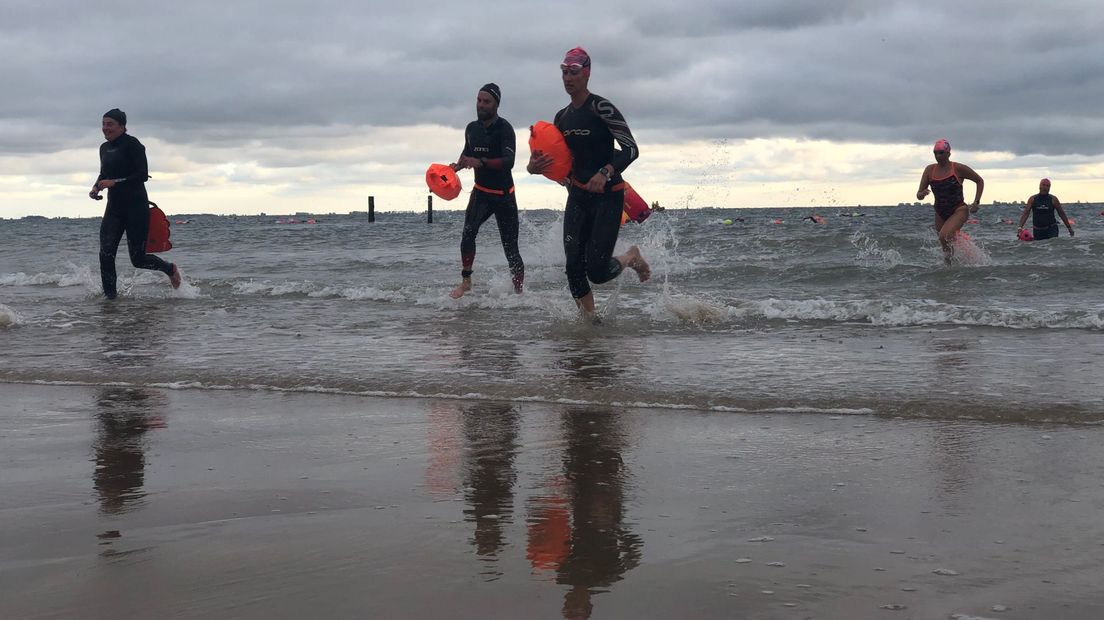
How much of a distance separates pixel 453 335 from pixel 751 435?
389cm

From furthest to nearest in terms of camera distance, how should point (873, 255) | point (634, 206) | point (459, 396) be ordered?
point (873, 255) < point (634, 206) < point (459, 396)

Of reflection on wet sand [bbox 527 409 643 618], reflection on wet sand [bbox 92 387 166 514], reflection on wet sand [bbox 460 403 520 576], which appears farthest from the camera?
reflection on wet sand [bbox 92 387 166 514]

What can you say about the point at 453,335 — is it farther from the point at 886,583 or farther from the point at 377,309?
the point at 886,583

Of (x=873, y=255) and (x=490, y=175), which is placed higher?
(x=490, y=175)

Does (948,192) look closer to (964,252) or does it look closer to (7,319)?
(964,252)

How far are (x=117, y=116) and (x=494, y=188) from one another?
384 centimetres

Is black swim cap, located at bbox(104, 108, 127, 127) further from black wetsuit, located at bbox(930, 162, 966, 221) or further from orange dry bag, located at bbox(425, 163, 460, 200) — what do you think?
black wetsuit, located at bbox(930, 162, 966, 221)

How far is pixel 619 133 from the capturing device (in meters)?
7.21

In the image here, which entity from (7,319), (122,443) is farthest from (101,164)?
(122,443)

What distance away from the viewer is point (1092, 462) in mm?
3475

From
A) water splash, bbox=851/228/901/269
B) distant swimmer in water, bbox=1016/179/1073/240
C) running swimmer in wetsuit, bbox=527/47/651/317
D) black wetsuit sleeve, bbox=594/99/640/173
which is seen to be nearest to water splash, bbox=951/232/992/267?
water splash, bbox=851/228/901/269

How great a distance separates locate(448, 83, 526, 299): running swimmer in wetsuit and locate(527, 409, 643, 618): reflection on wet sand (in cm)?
584

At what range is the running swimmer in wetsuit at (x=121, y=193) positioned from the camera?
10266 mm

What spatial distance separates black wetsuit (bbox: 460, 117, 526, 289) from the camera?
955 centimetres
